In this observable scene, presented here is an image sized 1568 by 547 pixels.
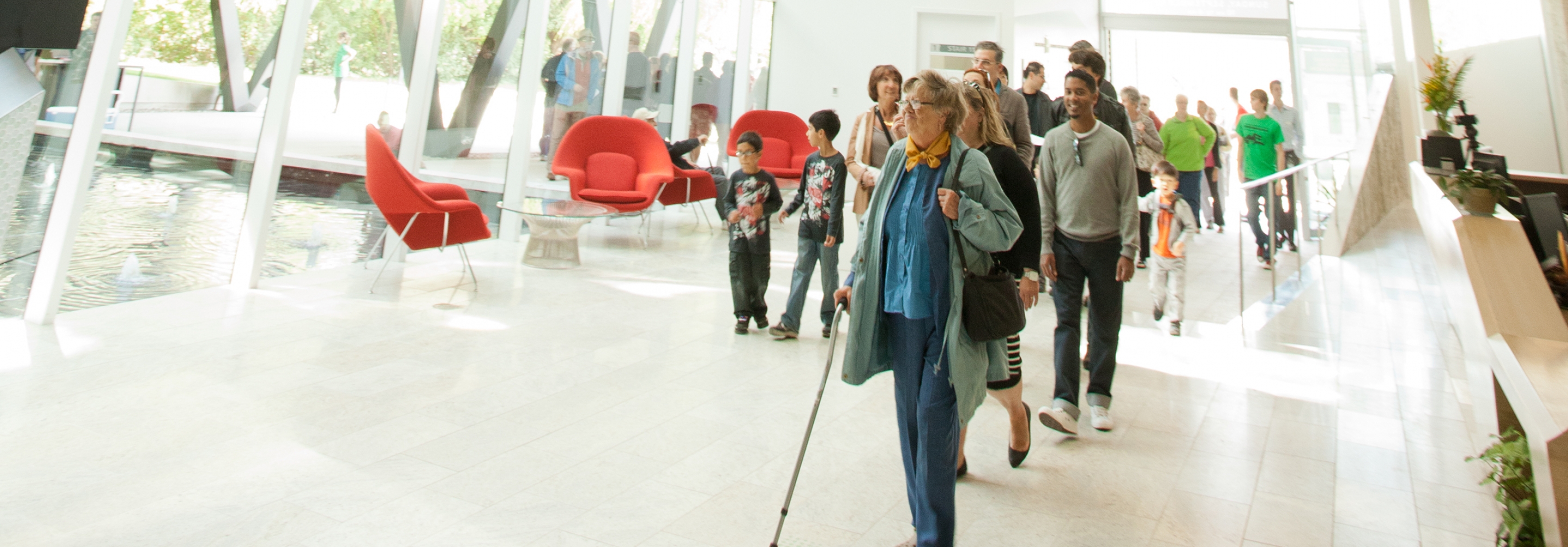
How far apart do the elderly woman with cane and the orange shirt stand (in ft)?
11.8

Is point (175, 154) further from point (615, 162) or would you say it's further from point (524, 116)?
point (615, 162)

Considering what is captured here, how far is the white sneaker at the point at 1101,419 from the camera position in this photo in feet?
12.9

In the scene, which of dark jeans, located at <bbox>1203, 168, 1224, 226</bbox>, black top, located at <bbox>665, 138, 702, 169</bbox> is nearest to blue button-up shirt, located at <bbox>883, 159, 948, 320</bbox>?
black top, located at <bbox>665, 138, 702, 169</bbox>

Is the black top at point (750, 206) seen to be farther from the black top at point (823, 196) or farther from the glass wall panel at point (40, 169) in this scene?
the glass wall panel at point (40, 169)

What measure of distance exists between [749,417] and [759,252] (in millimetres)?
1642

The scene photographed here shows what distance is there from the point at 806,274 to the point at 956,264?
2861 millimetres

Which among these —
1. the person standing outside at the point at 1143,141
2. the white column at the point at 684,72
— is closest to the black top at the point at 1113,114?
the person standing outside at the point at 1143,141

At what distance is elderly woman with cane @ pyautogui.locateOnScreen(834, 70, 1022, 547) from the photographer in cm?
250

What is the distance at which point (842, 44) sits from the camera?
13523 millimetres

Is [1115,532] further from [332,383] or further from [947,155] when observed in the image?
[332,383]

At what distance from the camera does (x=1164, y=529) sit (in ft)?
9.70

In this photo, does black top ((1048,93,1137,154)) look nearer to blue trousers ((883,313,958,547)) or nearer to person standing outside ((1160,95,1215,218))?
blue trousers ((883,313,958,547))

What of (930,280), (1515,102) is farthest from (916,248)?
(1515,102)

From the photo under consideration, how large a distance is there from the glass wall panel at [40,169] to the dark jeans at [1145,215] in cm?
640
